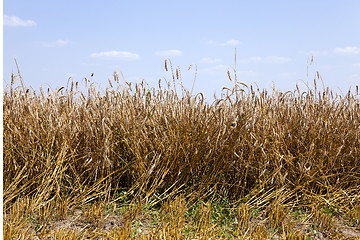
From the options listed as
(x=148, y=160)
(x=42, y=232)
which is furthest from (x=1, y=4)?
(x=148, y=160)

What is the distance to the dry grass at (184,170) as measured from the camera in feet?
8.43

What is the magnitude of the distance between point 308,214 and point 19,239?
2.06 meters

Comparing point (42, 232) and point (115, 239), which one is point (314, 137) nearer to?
point (115, 239)

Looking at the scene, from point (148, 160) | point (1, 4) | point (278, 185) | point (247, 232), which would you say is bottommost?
point (247, 232)

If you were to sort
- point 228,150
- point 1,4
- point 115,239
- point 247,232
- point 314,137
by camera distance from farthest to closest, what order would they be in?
point 314,137
point 228,150
point 247,232
point 115,239
point 1,4

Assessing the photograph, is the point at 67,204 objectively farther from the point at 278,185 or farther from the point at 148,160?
the point at 278,185

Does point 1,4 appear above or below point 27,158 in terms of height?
above

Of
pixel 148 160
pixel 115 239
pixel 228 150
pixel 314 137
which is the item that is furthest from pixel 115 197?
pixel 314 137

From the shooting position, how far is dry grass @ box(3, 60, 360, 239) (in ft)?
8.43

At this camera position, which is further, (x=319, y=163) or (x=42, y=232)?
(x=319, y=163)

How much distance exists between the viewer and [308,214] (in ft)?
9.39


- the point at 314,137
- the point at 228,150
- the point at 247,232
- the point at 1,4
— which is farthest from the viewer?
the point at 314,137

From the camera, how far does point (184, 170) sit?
115 inches

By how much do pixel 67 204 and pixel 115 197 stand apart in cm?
40
